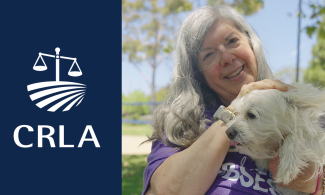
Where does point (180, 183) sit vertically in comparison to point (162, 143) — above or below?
below

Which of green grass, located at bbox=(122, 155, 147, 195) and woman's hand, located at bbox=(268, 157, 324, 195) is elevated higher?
woman's hand, located at bbox=(268, 157, 324, 195)

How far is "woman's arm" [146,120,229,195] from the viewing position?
178 centimetres

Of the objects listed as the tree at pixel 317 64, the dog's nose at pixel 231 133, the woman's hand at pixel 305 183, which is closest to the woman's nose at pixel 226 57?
the dog's nose at pixel 231 133

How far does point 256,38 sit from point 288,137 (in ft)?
2.92

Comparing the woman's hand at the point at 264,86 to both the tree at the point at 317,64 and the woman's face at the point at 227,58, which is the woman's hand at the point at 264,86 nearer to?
the woman's face at the point at 227,58

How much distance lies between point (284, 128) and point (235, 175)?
0.43m

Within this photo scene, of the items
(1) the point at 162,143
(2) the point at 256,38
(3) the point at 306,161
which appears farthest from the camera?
(2) the point at 256,38

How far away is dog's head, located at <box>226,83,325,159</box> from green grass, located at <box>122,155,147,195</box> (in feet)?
14.0

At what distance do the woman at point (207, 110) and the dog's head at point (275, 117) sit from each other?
70 mm

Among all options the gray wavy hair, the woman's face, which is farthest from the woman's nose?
the gray wavy hair

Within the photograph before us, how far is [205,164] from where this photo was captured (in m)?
1.79
